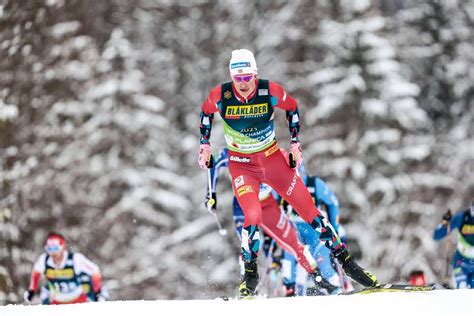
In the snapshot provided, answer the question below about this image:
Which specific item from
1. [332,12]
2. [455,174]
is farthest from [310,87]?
[455,174]

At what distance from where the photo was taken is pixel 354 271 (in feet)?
24.3

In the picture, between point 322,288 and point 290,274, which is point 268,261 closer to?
point 290,274

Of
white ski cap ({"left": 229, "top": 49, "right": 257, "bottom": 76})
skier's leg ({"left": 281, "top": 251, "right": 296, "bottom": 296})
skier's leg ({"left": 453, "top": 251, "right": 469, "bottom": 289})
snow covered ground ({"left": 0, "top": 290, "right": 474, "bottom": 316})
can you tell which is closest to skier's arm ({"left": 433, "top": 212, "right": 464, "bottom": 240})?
skier's leg ({"left": 453, "top": 251, "right": 469, "bottom": 289})

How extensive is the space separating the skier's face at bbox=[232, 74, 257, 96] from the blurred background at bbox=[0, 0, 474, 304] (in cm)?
1557

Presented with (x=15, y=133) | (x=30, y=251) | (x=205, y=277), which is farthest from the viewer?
(x=15, y=133)

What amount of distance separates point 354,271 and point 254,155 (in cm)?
148

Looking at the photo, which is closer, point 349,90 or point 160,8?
point 349,90

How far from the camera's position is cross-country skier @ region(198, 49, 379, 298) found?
7.39m

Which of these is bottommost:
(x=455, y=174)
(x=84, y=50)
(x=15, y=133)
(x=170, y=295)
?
(x=170, y=295)

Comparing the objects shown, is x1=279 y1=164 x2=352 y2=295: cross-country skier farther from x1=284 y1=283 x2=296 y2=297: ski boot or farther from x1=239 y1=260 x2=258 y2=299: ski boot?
x1=239 y1=260 x2=258 y2=299: ski boot

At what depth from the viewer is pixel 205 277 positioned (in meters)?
23.5

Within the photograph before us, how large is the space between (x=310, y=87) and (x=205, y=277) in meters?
7.10

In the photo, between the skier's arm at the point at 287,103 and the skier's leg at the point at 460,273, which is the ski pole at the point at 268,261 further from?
the skier's arm at the point at 287,103

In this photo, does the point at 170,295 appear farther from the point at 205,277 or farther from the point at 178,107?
the point at 178,107
